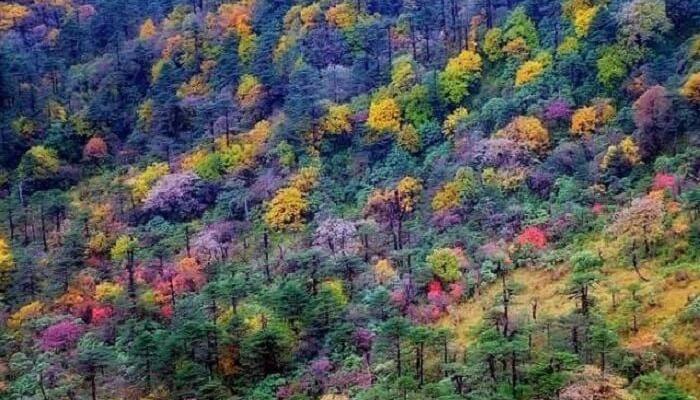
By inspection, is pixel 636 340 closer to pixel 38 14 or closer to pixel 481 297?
pixel 481 297

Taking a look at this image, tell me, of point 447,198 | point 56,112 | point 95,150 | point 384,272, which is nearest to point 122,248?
point 95,150

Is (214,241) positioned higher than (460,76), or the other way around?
(460,76)

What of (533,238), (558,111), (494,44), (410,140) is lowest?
(533,238)

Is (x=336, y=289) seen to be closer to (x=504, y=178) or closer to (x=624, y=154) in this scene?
(x=504, y=178)

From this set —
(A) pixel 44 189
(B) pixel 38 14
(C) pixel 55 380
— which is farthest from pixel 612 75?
(B) pixel 38 14

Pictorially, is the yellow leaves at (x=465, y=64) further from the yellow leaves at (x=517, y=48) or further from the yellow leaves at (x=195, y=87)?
the yellow leaves at (x=195, y=87)

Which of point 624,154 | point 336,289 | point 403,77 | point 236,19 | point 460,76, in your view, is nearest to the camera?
point 336,289

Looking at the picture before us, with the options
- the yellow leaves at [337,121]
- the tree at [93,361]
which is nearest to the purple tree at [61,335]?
the tree at [93,361]

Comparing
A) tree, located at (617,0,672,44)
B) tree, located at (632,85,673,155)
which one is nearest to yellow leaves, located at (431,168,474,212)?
tree, located at (632,85,673,155)
